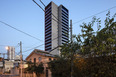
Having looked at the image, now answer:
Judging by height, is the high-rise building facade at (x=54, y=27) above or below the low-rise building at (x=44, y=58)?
above

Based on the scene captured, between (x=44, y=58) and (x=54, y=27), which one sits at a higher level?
(x=54, y=27)

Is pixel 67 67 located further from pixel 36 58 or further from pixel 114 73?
pixel 36 58

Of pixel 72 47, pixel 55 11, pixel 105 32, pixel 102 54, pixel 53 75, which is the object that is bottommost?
pixel 53 75

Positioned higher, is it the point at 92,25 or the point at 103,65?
the point at 92,25

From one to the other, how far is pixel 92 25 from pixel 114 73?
5.12m

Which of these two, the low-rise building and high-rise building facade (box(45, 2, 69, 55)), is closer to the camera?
the low-rise building

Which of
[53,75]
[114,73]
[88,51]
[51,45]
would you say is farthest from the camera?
[51,45]

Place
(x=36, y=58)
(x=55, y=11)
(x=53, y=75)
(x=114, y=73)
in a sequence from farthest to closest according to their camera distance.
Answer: (x=55, y=11) < (x=36, y=58) < (x=53, y=75) < (x=114, y=73)

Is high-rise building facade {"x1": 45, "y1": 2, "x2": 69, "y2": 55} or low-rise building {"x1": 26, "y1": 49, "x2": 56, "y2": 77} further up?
high-rise building facade {"x1": 45, "y1": 2, "x2": 69, "y2": 55}

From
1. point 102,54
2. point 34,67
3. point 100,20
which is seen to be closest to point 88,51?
point 102,54

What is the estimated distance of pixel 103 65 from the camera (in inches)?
344

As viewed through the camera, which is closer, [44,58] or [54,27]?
[44,58]

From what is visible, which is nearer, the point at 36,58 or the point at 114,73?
the point at 114,73

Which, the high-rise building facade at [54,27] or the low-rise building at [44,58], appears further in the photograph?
the high-rise building facade at [54,27]
